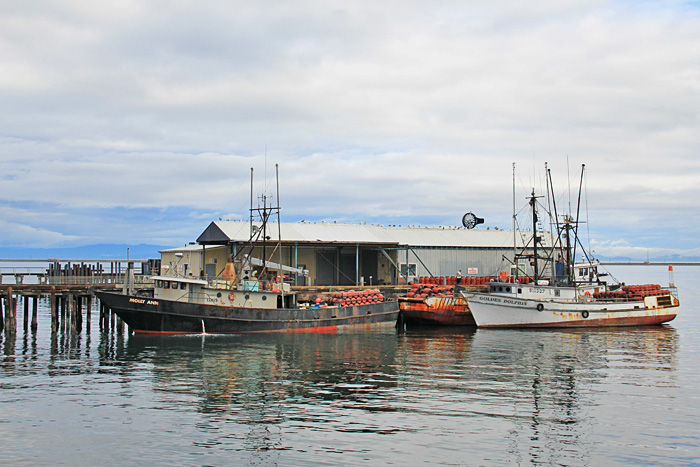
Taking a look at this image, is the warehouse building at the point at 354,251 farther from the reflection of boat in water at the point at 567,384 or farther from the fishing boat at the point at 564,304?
the reflection of boat in water at the point at 567,384


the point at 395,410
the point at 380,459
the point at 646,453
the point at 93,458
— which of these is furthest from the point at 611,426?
the point at 93,458

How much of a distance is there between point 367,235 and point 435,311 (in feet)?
46.4

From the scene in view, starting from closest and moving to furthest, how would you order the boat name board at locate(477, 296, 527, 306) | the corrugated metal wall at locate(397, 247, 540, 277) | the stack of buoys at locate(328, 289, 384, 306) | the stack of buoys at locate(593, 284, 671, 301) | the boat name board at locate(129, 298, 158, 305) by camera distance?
the boat name board at locate(129, 298, 158, 305) < the stack of buoys at locate(328, 289, 384, 306) < the boat name board at locate(477, 296, 527, 306) < the stack of buoys at locate(593, 284, 671, 301) < the corrugated metal wall at locate(397, 247, 540, 277)

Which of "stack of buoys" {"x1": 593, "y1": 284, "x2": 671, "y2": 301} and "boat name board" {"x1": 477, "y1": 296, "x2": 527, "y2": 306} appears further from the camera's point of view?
"stack of buoys" {"x1": 593, "y1": 284, "x2": 671, "y2": 301}

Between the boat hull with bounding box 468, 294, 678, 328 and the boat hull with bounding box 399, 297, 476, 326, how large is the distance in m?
1.34

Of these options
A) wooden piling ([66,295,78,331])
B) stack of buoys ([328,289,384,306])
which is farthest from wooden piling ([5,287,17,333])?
stack of buoys ([328,289,384,306])

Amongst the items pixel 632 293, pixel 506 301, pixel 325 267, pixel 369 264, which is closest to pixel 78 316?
pixel 325 267

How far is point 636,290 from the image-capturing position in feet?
159

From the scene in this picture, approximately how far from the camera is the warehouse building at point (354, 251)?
50.7m

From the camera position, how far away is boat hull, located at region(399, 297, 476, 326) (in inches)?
1783

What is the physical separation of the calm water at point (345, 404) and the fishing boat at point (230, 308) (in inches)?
131

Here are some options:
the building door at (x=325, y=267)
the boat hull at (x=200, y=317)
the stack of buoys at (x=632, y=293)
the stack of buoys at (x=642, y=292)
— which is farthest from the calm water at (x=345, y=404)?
the building door at (x=325, y=267)

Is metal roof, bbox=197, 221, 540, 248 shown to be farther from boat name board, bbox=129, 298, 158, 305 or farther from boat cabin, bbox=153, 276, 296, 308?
boat name board, bbox=129, 298, 158, 305

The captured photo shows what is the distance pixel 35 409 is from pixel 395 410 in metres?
11.1
